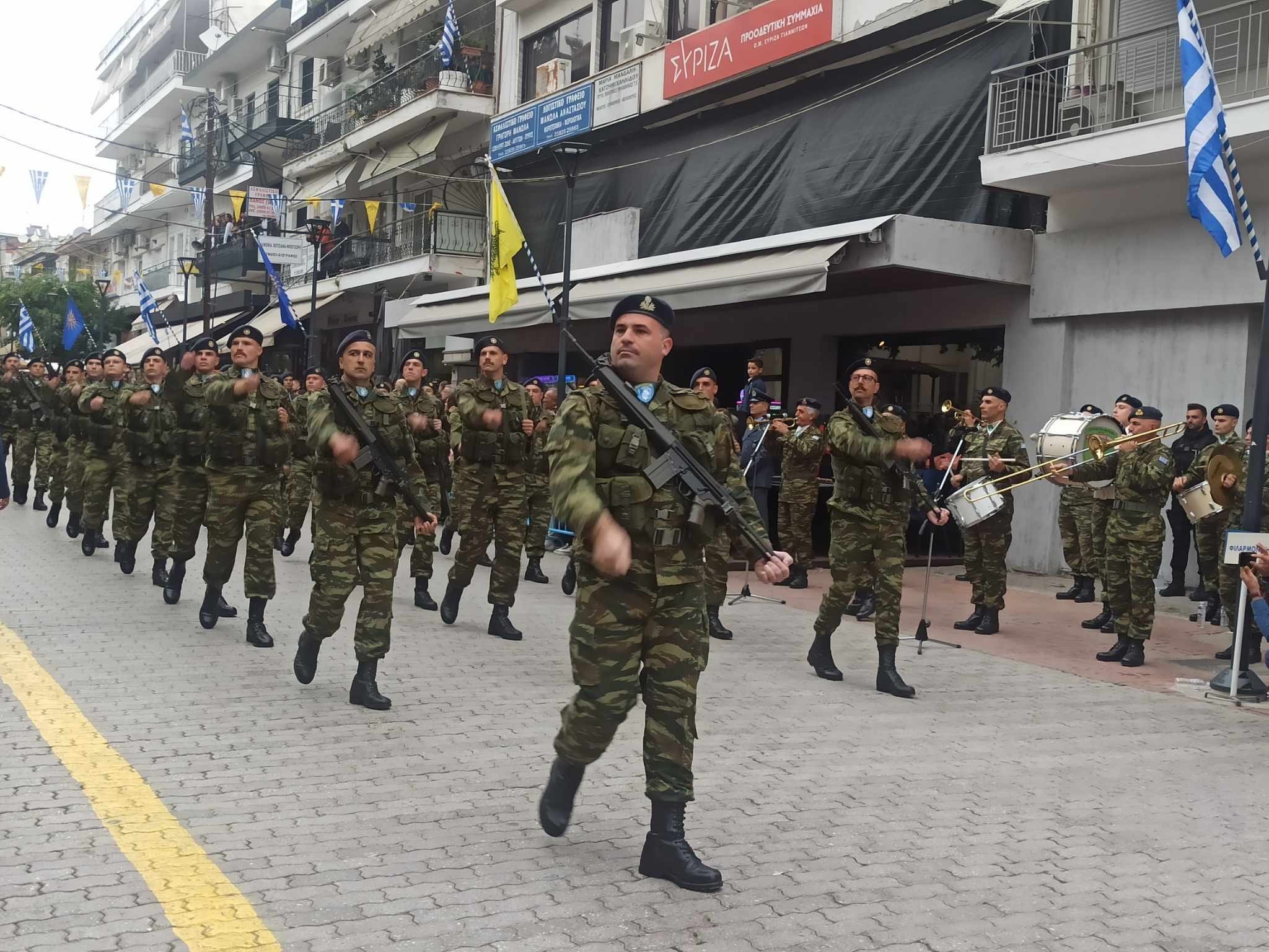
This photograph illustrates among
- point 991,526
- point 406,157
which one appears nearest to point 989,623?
point 991,526

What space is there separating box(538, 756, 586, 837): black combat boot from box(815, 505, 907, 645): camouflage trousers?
343 cm

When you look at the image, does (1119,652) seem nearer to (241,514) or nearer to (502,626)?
(502,626)

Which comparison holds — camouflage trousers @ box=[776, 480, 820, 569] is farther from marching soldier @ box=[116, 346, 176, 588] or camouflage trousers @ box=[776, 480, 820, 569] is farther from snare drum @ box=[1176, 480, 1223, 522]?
marching soldier @ box=[116, 346, 176, 588]

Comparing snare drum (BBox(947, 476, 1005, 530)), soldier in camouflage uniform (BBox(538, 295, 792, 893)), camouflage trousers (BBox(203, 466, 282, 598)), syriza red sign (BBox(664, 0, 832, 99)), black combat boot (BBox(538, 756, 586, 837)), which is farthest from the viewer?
syriza red sign (BBox(664, 0, 832, 99))

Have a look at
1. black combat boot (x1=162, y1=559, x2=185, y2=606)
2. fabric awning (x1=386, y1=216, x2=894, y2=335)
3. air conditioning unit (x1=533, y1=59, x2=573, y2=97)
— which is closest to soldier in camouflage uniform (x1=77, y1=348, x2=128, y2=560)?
black combat boot (x1=162, y1=559, x2=185, y2=606)

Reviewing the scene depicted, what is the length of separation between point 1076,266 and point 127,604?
995 cm

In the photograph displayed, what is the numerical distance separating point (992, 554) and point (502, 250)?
7.17 m

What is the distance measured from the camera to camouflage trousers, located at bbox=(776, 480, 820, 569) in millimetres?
12727

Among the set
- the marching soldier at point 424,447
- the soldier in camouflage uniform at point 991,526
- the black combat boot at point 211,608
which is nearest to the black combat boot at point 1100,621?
the soldier in camouflage uniform at point 991,526

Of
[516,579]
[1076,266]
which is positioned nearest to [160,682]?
[516,579]

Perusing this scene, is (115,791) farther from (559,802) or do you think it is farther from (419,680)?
(419,680)

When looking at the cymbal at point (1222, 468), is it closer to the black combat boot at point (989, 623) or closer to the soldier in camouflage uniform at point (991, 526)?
the soldier in camouflage uniform at point (991, 526)

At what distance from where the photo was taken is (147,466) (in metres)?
10.3

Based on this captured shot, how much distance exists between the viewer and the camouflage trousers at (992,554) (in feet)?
32.5
